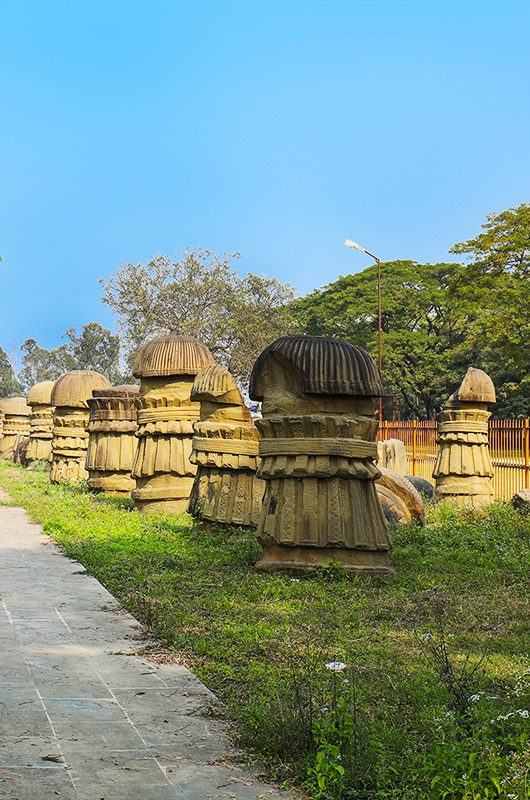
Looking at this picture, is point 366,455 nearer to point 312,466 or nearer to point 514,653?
point 312,466

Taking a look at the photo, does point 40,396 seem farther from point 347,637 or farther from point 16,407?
point 347,637

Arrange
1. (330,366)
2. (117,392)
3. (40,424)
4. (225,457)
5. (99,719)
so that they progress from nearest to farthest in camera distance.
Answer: (99,719) < (330,366) < (225,457) < (117,392) < (40,424)

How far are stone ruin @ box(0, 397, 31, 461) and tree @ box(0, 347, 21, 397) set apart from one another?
111 feet

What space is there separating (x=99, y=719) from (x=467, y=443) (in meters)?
11.3

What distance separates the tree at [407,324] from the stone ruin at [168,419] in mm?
29410

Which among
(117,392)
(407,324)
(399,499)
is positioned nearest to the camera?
(399,499)

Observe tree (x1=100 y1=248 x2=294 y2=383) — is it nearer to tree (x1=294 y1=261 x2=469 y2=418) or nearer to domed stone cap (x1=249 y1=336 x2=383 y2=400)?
tree (x1=294 y1=261 x2=469 y2=418)

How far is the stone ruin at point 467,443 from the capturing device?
14.7 m

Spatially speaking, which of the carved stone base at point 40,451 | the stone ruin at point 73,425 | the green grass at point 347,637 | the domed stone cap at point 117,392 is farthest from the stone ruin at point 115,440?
the carved stone base at point 40,451

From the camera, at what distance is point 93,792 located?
10.9ft

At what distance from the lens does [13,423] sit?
3231 cm

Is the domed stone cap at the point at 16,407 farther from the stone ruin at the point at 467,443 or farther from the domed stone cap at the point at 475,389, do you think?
the domed stone cap at the point at 475,389

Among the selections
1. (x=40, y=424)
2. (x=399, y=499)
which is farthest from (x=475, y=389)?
(x=40, y=424)

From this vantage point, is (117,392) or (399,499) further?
(117,392)
